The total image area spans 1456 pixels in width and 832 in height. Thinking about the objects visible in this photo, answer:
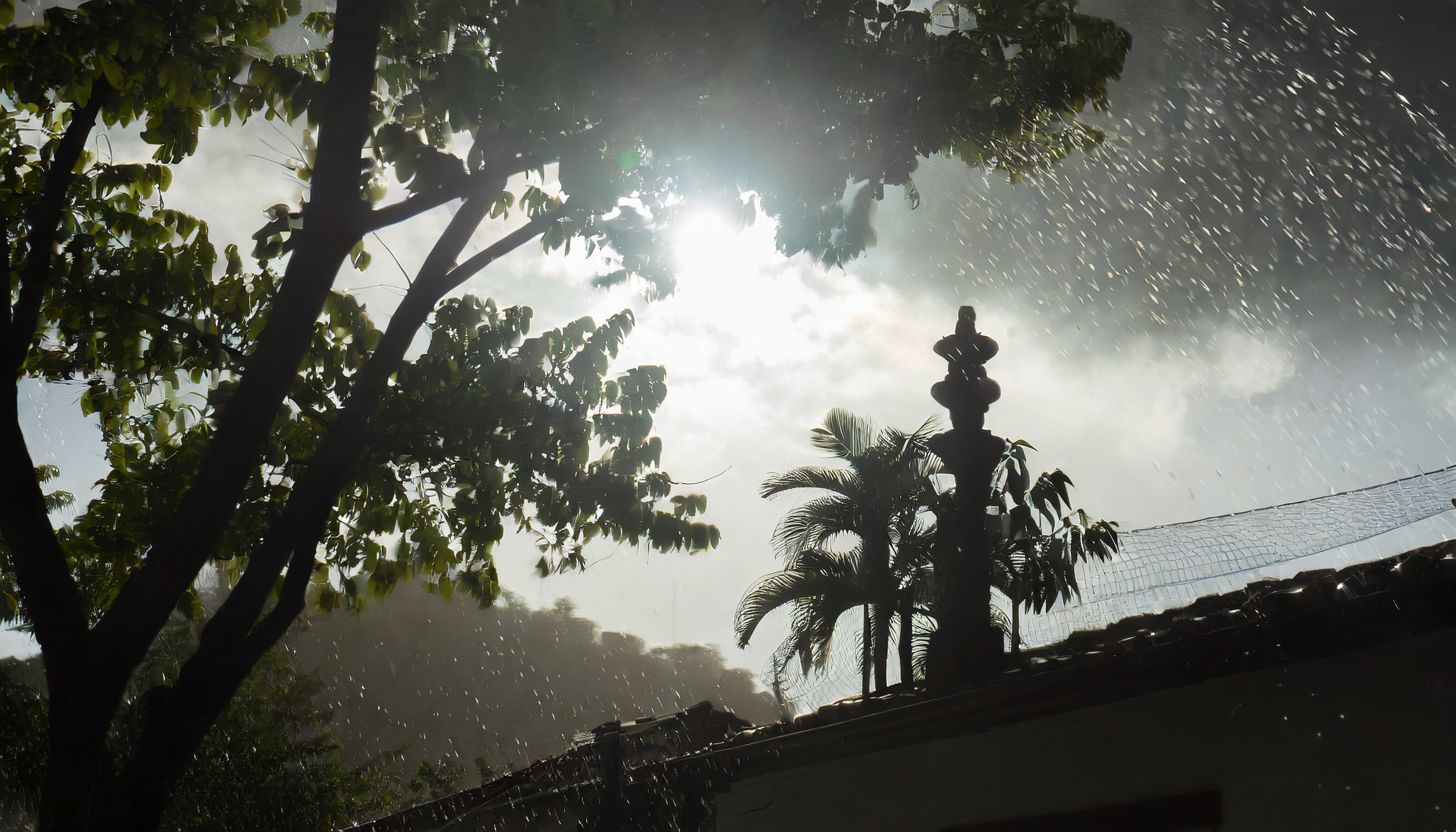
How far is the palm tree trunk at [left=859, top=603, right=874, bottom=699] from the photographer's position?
11.8 metres

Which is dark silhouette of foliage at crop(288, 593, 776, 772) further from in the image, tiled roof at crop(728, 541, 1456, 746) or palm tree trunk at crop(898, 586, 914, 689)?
tiled roof at crop(728, 541, 1456, 746)

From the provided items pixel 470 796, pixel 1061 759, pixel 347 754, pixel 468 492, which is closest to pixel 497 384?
pixel 468 492

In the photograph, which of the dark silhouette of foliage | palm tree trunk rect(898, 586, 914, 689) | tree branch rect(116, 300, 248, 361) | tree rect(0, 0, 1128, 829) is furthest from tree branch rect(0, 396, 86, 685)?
the dark silhouette of foliage

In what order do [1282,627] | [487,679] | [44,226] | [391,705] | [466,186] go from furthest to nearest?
[487,679] → [391,705] → [466,186] → [44,226] → [1282,627]

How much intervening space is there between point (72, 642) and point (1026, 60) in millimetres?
7240

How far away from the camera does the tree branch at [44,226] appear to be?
3.99 meters

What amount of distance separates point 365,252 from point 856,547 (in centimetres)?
868

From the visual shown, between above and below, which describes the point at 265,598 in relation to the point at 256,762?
above

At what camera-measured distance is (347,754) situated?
48.7 meters

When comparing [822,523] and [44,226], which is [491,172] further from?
[822,523]

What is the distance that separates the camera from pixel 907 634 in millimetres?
11523

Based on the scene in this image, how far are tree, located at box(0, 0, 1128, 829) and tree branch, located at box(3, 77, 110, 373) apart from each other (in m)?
0.02

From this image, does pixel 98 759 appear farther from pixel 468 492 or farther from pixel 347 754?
pixel 347 754

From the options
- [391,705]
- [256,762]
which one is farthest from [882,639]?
[391,705]
